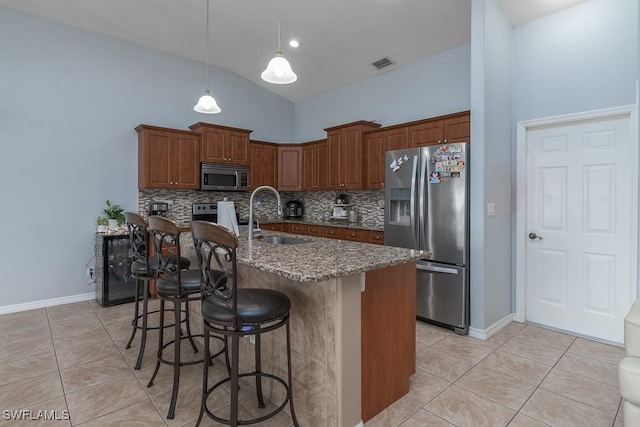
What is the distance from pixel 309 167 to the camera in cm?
578

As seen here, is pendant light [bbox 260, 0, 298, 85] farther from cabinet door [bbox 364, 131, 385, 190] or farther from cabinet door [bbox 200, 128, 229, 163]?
cabinet door [bbox 200, 128, 229, 163]

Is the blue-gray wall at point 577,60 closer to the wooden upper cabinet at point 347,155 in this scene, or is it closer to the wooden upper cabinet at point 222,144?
the wooden upper cabinet at point 347,155

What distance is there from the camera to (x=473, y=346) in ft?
9.80

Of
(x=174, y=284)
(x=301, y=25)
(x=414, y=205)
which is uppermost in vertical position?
(x=301, y=25)

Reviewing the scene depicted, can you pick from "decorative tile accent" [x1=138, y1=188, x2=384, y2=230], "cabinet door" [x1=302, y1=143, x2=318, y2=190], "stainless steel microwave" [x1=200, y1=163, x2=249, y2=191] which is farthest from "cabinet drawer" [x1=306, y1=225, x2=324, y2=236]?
"stainless steel microwave" [x1=200, y1=163, x2=249, y2=191]

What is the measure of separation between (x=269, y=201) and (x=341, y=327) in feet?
15.6

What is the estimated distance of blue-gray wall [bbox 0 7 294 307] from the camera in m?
3.88

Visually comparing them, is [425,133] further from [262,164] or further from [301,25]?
[262,164]

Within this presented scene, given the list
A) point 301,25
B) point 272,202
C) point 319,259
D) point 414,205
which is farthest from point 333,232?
point 319,259

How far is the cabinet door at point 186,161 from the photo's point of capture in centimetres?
475

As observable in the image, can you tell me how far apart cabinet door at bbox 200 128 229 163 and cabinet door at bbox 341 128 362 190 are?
6.00 ft

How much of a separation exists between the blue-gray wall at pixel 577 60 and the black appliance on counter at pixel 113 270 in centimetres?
487

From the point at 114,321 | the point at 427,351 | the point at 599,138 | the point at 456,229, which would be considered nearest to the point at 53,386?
the point at 114,321

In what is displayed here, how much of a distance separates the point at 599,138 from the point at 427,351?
2.52m
